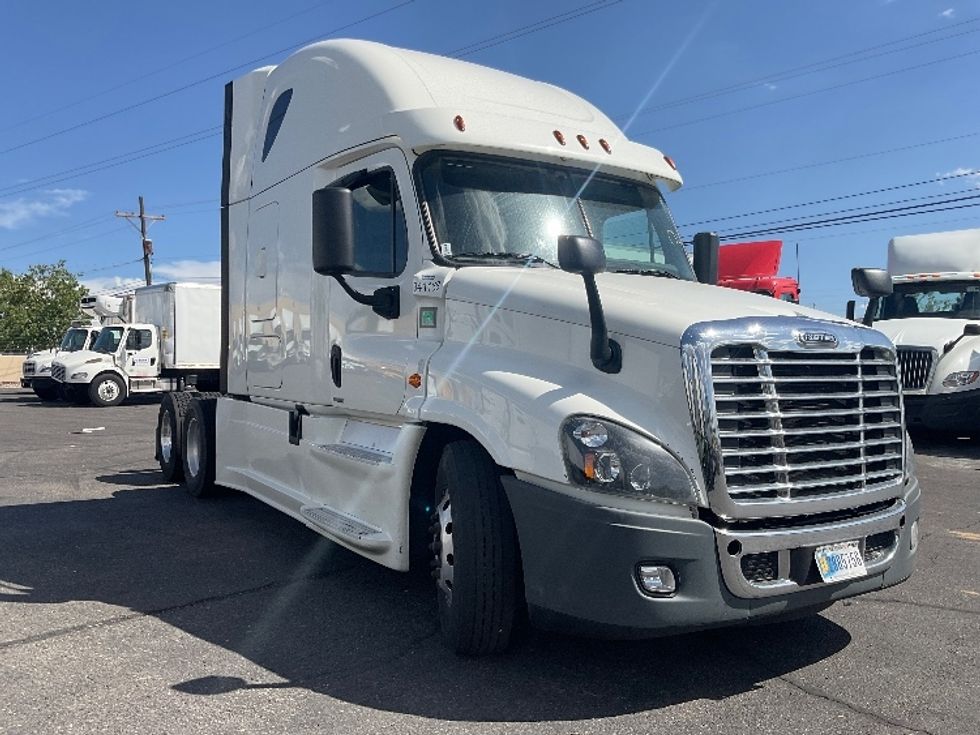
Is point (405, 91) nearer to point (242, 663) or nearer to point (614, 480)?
point (614, 480)

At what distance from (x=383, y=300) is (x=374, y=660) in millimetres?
1931

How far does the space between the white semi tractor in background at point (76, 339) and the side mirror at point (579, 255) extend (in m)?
23.6

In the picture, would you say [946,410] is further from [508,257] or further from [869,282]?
[508,257]

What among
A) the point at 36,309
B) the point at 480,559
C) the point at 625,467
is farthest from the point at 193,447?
the point at 36,309

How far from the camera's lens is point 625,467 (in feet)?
12.0

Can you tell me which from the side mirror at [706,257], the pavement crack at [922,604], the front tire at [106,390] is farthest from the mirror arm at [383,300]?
the front tire at [106,390]

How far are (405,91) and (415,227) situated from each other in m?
0.92

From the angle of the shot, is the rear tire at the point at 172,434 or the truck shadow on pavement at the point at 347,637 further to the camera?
the rear tire at the point at 172,434

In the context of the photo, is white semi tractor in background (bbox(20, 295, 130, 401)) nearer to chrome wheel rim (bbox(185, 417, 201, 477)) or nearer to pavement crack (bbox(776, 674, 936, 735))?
chrome wheel rim (bbox(185, 417, 201, 477))

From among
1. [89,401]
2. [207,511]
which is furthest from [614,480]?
[89,401]

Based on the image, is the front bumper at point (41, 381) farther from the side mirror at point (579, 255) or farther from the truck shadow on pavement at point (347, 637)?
the side mirror at point (579, 255)

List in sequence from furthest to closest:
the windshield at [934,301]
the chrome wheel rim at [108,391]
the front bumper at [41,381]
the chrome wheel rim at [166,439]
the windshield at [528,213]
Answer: the front bumper at [41,381]
the chrome wheel rim at [108,391]
the windshield at [934,301]
the chrome wheel rim at [166,439]
the windshield at [528,213]

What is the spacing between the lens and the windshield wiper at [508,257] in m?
4.82

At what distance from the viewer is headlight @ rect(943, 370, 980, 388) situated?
475 inches
